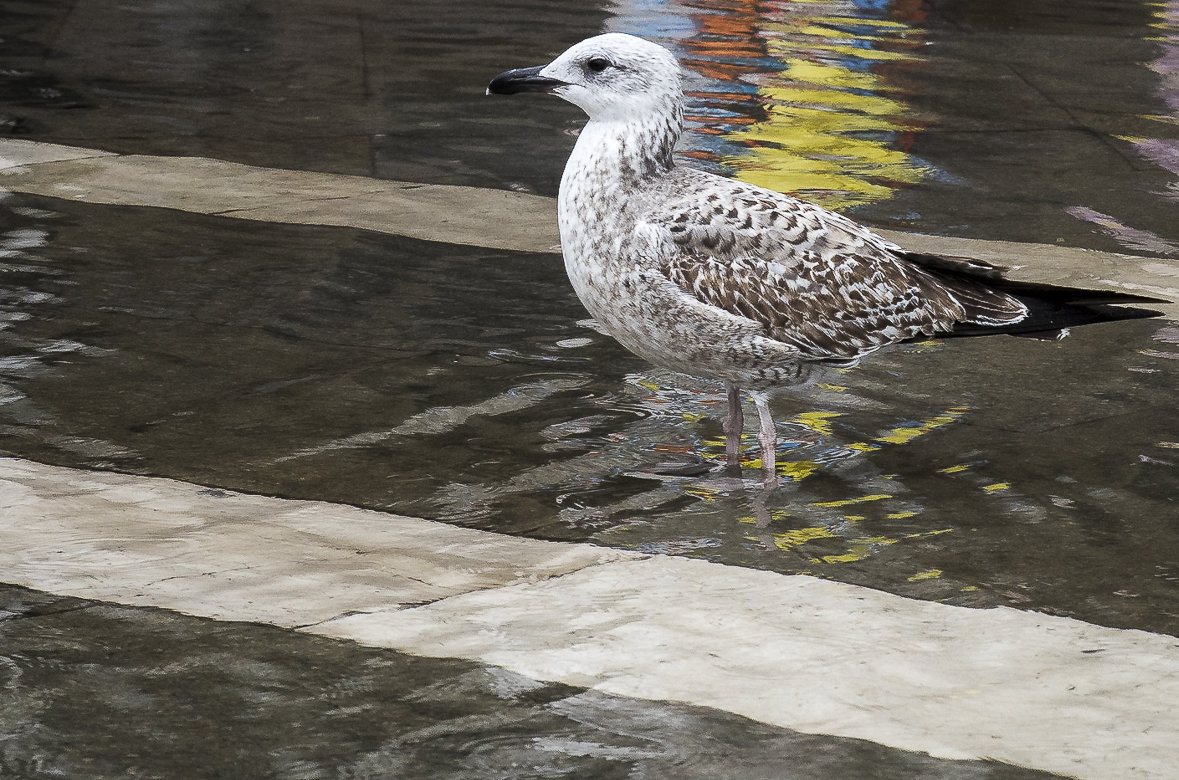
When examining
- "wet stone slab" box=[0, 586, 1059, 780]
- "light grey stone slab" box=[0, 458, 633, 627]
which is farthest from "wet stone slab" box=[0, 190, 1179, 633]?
"wet stone slab" box=[0, 586, 1059, 780]

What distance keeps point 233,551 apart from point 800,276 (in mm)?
2310

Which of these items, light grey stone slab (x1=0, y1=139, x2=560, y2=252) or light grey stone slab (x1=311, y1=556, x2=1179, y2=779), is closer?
light grey stone slab (x1=311, y1=556, x2=1179, y2=779)

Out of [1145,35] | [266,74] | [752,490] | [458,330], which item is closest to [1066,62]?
[1145,35]

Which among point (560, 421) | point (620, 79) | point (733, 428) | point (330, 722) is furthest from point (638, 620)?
point (620, 79)

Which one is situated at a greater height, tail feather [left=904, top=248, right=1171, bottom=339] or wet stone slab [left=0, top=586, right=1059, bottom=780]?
tail feather [left=904, top=248, right=1171, bottom=339]

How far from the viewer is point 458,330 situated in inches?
294

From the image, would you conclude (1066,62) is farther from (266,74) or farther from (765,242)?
(765,242)

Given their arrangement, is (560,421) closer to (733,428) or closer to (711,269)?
(733,428)

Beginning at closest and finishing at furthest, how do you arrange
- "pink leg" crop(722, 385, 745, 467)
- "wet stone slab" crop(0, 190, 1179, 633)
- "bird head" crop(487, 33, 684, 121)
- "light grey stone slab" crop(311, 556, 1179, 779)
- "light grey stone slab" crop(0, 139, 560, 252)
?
"light grey stone slab" crop(311, 556, 1179, 779), "wet stone slab" crop(0, 190, 1179, 633), "bird head" crop(487, 33, 684, 121), "pink leg" crop(722, 385, 745, 467), "light grey stone slab" crop(0, 139, 560, 252)

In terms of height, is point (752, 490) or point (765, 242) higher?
point (765, 242)

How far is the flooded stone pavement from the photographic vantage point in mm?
4137

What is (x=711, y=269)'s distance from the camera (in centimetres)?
552

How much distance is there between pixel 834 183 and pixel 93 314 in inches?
207

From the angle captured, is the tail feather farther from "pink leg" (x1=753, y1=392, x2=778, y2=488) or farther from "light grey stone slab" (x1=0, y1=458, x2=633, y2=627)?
"light grey stone slab" (x1=0, y1=458, x2=633, y2=627)
